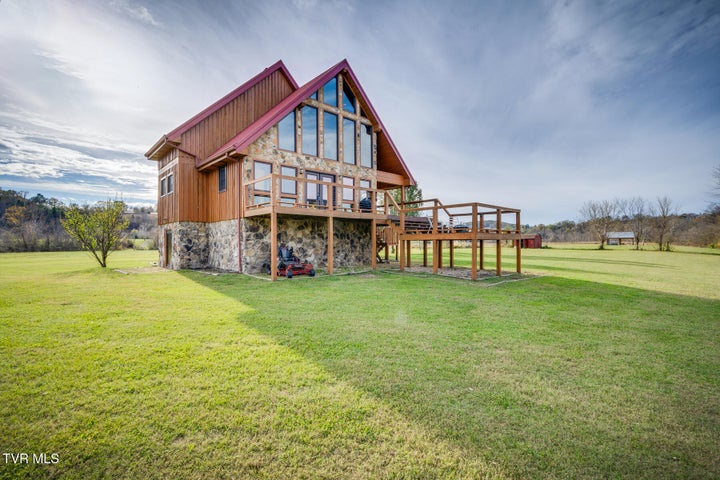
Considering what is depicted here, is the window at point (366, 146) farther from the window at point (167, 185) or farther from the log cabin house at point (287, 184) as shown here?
the window at point (167, 185)

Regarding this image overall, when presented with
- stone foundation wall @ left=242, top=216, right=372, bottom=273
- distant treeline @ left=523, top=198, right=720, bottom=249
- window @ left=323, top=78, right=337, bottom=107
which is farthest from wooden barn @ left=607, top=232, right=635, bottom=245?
window @ left=323, top=78, right=337, bottom=107

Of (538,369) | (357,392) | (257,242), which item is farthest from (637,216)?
(357,392)

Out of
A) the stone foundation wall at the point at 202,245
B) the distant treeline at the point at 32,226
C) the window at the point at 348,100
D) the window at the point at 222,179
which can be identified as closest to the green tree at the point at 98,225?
the stone foundation wall at the point at 202,245

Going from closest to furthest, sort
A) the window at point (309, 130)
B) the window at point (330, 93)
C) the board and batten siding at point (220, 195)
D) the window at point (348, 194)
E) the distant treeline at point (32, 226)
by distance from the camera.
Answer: the board and batten siding at point (220, 195)
the window at point (309, 130)
the window at point (330, 93)
the window at point (348, 194)
the distant treeline at point (32, 226)

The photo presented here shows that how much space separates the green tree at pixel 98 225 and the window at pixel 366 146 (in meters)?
13.5

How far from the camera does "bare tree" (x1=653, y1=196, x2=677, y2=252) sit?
38.5 meters

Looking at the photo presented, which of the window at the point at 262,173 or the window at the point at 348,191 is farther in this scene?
the window at the point at 348,191

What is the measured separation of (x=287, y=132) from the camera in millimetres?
14016

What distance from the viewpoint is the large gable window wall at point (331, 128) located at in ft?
46.6

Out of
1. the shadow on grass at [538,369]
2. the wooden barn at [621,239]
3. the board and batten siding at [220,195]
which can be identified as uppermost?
the board and batten siding at [220,195]

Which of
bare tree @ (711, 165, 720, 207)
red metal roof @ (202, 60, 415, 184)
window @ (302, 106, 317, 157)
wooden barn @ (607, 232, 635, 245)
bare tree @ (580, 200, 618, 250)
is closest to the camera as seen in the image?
red metal roof @ (202, 60, 415, 184)

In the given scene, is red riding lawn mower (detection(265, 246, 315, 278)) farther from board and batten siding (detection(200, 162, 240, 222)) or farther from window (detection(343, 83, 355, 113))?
window (detection(343, 83, 355, 113))

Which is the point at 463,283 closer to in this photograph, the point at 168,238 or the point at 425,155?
the point at 168,238

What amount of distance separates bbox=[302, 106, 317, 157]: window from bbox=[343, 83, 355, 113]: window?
6.67 feet
